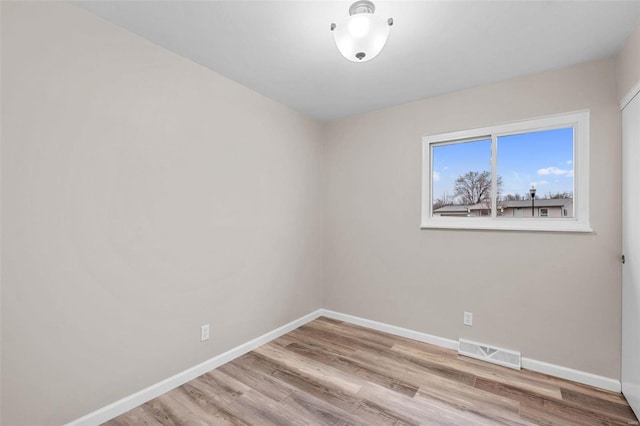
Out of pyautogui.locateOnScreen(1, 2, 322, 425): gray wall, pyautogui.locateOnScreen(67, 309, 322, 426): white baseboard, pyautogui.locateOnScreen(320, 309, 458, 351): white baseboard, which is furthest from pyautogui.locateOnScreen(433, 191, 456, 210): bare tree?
pyautogui.locateOnScreen(67, 309, 322, 426): white baseboard

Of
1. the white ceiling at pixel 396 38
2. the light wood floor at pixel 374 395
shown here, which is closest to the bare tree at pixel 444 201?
the white ceiling at pixel 396 38

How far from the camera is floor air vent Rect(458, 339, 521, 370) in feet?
8.21

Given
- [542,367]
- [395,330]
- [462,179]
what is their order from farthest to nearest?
[395,330]
[462,179]
[542,367]

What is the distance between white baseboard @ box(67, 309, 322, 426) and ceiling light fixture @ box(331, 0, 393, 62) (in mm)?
2568

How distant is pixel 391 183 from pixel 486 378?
198 centimetres

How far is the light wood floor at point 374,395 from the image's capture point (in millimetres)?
1877

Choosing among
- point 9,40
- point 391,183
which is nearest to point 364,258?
point 391,183

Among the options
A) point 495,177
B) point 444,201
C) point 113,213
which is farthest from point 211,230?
point 495,177

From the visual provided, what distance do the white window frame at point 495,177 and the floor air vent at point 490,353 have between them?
1089mm

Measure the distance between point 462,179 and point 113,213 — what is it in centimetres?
304

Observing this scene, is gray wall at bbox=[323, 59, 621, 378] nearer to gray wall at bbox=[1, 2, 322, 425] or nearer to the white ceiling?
the white ceiling

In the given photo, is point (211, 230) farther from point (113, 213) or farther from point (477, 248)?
point (477, 248)

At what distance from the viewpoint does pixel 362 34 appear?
1538 mm

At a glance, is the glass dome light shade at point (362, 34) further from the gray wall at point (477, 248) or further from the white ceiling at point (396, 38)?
the gray wall at point (477, 248)
